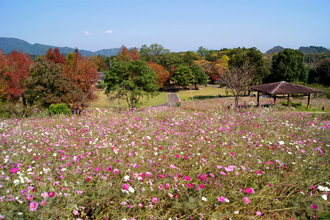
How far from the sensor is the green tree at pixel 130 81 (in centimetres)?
2517

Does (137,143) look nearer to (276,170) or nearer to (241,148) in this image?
(241,148)

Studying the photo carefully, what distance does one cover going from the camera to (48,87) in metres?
20.5

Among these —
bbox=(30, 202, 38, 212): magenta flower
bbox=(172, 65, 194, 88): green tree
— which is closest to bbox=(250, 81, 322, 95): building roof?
bbox=(30, 202, 38, 212): magenta flower

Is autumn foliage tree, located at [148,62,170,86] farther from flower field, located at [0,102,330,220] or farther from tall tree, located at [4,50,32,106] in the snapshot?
flower field, located at [0,102,330,220]

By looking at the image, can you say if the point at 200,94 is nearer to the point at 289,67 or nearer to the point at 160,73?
the point at 160,73

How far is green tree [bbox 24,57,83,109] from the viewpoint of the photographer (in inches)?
784

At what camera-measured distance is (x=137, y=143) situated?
420cm

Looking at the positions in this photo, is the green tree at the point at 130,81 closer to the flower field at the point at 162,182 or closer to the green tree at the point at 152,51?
the flower field at the point at 162,182

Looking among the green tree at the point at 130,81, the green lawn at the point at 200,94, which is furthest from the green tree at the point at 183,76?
the green tree at the point at 130,81

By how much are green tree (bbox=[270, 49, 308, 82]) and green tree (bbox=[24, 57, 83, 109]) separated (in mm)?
34813

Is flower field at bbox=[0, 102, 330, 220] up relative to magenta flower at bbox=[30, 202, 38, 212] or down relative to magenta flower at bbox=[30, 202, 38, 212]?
down

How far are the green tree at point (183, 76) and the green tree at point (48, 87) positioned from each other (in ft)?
106

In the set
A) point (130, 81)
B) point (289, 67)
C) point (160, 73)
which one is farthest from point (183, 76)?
point (130, 81)

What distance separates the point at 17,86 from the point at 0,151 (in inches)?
1080
